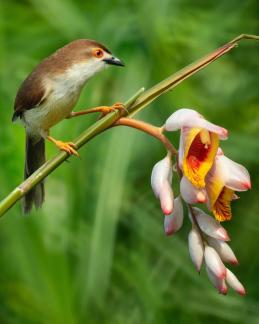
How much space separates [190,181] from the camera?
1.16m

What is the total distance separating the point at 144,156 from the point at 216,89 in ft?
1.45

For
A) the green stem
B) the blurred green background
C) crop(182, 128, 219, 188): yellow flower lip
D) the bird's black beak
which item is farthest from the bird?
the blurred green background

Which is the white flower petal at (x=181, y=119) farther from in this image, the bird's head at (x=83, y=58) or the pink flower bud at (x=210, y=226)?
the bird's head at (x=83, y=58)

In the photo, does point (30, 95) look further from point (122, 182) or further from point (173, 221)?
point (122, 182)

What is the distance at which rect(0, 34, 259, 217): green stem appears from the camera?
4.01 feet

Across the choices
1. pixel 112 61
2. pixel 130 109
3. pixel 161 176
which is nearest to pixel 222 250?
pixel 161 176

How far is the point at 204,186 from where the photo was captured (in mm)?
1167

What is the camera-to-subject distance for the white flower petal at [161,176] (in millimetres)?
1188

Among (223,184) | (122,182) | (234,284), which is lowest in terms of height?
(122,182)

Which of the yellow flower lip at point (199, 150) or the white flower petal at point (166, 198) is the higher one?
the yellow flower lip at point (199, 150)

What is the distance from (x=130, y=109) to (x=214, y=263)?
25cm

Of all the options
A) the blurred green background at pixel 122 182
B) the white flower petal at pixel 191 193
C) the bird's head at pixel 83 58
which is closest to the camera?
the white flower petal at pixel 191 193

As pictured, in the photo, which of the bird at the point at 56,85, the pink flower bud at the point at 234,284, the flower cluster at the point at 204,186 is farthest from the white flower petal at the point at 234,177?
the bird at the point at 56,85

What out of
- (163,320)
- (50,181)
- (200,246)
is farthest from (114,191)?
(200,246)
